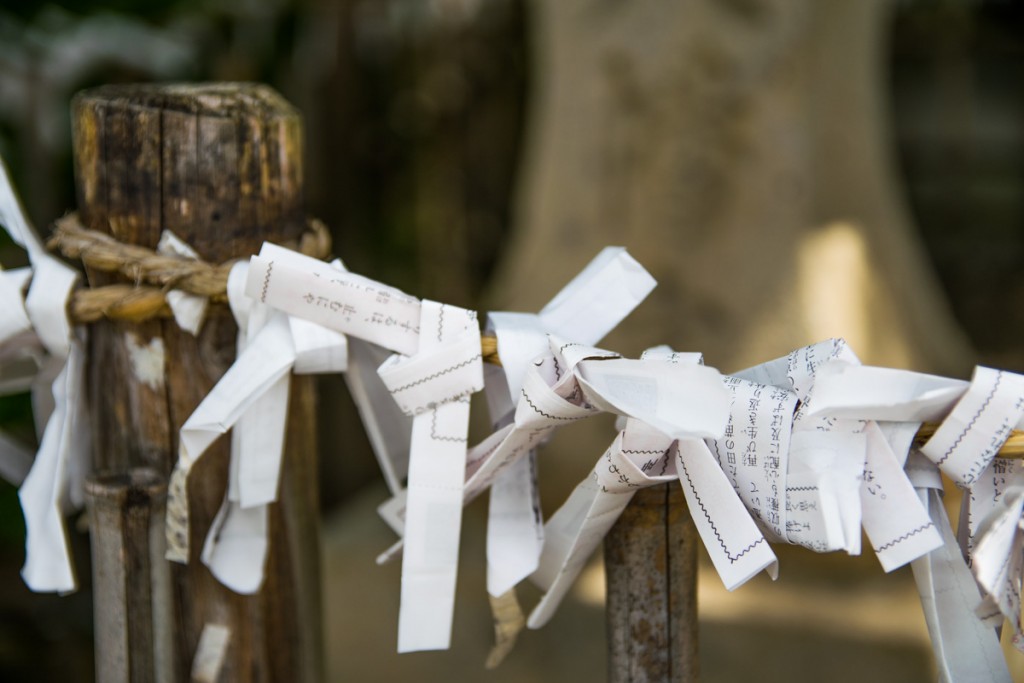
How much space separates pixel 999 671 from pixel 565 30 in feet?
3.70

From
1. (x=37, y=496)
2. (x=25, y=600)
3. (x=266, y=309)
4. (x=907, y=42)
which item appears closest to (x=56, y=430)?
(x=37, y=496)

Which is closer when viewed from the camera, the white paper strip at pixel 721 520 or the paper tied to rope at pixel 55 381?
the white paper strip at pixel 721 520

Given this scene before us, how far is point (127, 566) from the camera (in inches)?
24.8

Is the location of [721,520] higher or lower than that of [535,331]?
lower

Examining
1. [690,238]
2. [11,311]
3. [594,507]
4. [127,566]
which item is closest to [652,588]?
[594,507]

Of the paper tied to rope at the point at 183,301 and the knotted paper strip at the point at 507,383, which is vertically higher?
the paper tied to rope at the point at 183,301

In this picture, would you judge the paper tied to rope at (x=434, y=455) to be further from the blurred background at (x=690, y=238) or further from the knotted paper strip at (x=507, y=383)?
the blurred background at (x=690, y=238)

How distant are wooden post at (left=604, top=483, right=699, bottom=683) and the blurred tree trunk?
782 mm

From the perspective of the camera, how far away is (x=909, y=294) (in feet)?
4.77

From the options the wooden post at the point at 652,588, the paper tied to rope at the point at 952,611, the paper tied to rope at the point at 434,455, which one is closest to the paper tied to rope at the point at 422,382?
the paper tied to rope at the point at 434,455

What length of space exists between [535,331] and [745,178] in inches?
34.5

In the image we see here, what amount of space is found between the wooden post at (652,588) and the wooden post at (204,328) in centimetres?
22

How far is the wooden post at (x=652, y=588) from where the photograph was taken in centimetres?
63

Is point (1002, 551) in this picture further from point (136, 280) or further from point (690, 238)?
point (690, 238)
